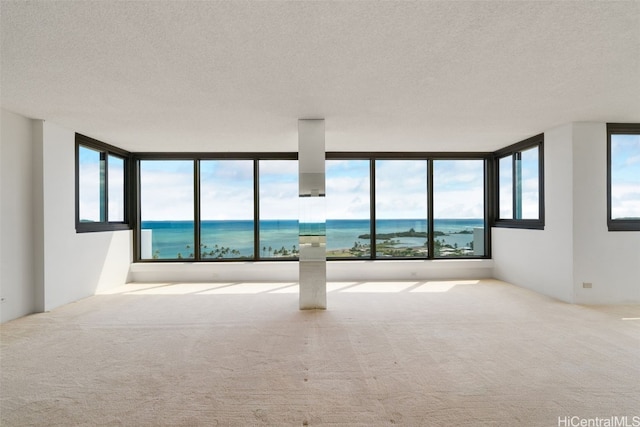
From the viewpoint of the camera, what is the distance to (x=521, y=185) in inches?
289

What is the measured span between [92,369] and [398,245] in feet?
21.6

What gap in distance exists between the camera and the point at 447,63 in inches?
136

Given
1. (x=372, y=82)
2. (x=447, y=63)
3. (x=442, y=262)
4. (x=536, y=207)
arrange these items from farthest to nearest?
(x=442, y=262) → (x=536, y=207) → (x=372, y=82) → (x=447, y=63)

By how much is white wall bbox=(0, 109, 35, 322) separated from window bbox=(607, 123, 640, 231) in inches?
352

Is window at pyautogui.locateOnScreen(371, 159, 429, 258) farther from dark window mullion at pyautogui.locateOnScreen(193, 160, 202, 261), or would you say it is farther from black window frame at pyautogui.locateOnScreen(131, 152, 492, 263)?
dark window mullion at pyautogui.locateOnScreen(193, 160, 202, 261)

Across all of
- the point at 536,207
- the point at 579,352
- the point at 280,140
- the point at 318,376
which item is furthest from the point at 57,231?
the point at 536,207

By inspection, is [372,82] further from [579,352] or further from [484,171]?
[484,171]

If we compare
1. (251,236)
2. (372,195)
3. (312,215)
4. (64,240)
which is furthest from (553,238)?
(64,240)

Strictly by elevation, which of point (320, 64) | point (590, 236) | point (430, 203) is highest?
point (320, 64)

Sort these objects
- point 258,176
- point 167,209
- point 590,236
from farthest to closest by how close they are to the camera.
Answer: point 167,209 < point 258,176 < point 590,236

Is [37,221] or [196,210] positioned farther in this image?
[196,210]

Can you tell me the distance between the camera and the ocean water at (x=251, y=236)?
326 inches

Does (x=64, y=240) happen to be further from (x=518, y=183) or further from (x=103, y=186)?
(x=518, y=183)

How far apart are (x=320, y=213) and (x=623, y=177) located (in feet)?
16.6
